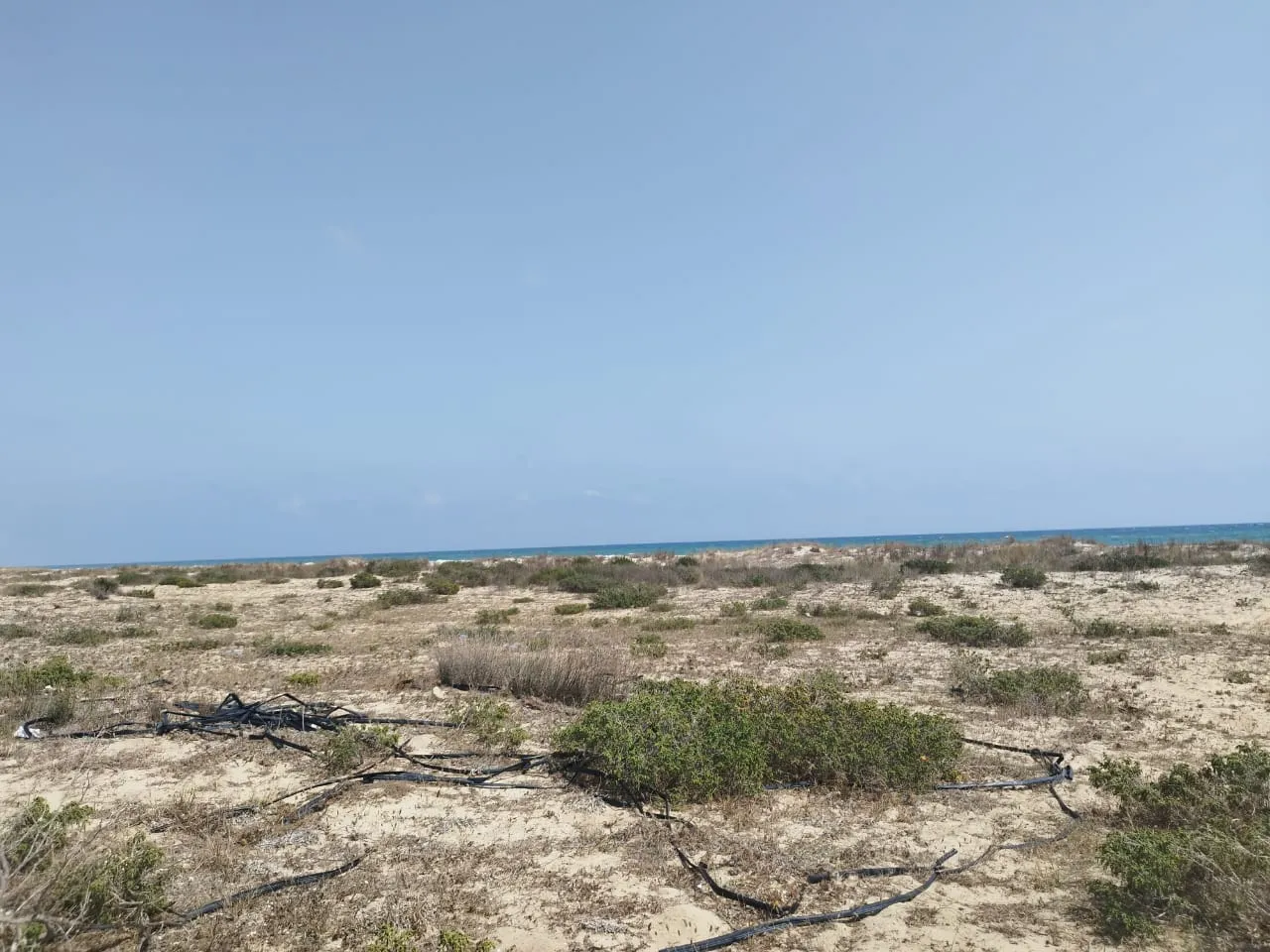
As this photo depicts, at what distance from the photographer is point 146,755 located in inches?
272

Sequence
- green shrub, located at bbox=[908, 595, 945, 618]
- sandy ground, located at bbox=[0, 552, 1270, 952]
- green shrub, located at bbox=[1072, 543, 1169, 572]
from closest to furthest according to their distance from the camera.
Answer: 1. sandy ground, located at bbox=[0, 552, 1270, 952]
2. green shrub, located at bbox=[908, 595, 945, 618]
3. green shrub, located at bbox=[1072, 543, 1169, 572]

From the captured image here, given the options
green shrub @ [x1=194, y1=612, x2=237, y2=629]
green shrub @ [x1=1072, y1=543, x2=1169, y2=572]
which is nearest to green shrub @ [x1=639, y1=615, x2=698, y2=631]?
green shrub @ [x1=194, y1=612, x2=237, y2=629]

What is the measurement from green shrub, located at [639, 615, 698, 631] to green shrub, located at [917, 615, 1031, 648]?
4.95 metres

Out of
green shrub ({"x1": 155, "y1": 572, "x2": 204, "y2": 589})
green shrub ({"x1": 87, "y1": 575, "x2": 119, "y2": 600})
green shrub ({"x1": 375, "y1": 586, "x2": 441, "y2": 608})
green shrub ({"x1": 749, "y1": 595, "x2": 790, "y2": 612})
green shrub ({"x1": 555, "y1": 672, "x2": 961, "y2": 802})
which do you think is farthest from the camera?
green shrub ({"x1": 155, "y1": 572, "x2": 204, "y2": 589})

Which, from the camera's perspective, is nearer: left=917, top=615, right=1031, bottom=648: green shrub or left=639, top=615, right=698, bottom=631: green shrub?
left=917, top=615, right=1031, bottom=648: green shrub

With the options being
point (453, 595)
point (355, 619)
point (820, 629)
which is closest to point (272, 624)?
point (355, 619)

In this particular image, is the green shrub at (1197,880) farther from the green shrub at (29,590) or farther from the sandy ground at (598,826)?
the green shrub at (29,590)

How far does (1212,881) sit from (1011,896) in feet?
3.27

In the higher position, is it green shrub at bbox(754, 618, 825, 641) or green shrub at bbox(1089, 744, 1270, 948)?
green shrub at bbox(1089, 744, 1270, 948)

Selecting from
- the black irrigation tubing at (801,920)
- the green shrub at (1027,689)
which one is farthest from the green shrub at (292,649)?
the black irrigation tubing at (801,920)

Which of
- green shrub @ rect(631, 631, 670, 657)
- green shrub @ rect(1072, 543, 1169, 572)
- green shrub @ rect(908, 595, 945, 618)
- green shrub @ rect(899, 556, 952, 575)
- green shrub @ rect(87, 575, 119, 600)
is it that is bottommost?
green shrub @ rect(87, 575, 119, 600)

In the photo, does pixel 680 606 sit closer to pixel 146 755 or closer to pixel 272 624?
pixel 272 624

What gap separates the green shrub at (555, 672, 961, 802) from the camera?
5863 mm

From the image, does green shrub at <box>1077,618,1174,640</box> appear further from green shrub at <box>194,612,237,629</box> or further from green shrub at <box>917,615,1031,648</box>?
green shrub at <box>194,612,237,629</box>
